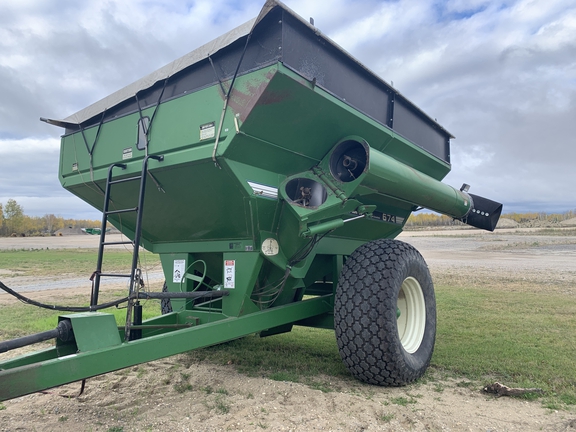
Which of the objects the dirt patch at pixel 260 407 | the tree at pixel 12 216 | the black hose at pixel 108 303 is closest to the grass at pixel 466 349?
the dirt patch at pixel 260 407

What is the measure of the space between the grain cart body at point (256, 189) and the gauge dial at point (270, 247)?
0.02 meters

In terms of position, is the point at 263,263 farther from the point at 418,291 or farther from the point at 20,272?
the point at 20,272

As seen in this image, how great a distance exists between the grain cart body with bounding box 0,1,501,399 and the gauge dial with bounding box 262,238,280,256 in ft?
0.05

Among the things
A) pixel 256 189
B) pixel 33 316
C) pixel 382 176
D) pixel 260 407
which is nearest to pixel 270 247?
pixel 256 189

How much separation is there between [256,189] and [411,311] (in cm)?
219

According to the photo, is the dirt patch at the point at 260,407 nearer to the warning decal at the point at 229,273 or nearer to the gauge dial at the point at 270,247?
the warning decal at the point at 229,273

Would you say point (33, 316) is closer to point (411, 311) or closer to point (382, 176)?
point (411, 311)

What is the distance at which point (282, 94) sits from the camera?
3350 millimetres

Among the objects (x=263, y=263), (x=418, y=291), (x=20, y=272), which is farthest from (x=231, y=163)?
(x=20, y=272)

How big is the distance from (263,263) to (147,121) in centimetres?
166

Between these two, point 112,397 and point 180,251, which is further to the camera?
point 180,251

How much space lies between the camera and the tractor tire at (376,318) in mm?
3766

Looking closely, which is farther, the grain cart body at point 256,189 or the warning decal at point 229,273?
the warning decal at point 229,273

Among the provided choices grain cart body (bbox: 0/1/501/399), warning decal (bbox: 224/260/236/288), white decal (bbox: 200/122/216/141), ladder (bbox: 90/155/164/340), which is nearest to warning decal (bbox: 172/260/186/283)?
grain cart body (bbox: 0/1/501/399)
